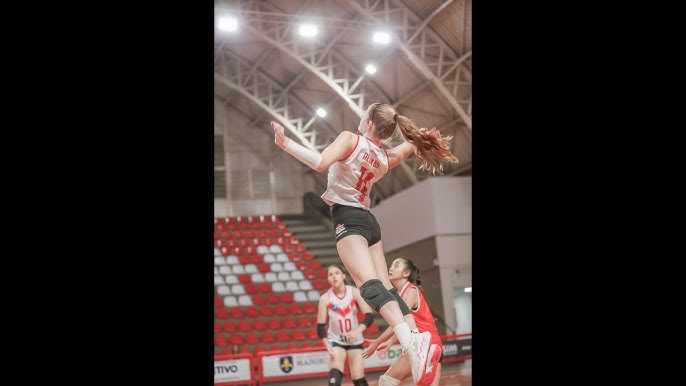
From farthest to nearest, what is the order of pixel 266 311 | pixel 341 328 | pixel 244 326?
pixel 266 311 → pixel 244 326 → pixel 341 328

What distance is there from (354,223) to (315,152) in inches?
18.4

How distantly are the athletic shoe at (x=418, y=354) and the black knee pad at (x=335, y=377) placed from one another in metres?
2.20

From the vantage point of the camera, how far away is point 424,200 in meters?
9.67

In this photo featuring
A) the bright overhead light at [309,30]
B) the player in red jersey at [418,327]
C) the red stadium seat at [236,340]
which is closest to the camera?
the player in red jersey at [418,327]

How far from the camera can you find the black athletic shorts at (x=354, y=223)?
3592 millimetres

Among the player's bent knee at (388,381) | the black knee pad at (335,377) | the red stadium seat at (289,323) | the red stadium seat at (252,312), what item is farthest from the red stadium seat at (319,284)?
the player's bent knee at (388,381)

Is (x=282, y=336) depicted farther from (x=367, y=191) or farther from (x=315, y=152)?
(x=315, y=152)

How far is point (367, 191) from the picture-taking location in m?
3.73

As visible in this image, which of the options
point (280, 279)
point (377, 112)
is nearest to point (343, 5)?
point (280, 279)

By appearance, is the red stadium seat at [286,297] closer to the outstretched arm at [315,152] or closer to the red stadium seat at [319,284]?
the red stadium seat at [319,284]

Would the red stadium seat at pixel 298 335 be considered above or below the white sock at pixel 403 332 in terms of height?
below

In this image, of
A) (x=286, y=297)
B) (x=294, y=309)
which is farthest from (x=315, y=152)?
(x=286, y=297)
